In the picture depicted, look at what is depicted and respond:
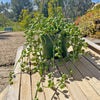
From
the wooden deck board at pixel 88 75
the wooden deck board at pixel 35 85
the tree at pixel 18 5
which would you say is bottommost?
the wooden deck board at pixel 35 85

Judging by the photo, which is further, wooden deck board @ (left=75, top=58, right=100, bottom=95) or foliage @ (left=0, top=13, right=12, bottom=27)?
foliage @ (left=0, top=13, right=12, bottom=27)

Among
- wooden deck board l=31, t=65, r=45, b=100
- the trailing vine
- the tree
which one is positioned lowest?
wooden deck board l=31, t=65, r=45, b=100

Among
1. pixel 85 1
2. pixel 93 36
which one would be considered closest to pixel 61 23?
pixel 93 36

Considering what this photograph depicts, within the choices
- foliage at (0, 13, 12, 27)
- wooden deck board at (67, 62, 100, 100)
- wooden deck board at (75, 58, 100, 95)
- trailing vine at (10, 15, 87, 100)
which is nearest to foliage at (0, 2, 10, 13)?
foliage at (0, 13, 12, 27)

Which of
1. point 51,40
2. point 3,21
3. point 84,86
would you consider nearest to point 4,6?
point 3,21

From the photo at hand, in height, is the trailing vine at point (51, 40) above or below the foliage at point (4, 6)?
below

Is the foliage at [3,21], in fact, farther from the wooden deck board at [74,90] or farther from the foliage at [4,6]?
the foliage at [4,6]

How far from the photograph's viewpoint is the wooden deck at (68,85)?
2.75ft

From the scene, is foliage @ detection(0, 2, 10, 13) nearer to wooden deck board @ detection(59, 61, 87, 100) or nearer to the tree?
the tree

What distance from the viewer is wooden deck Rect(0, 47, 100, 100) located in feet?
2.75

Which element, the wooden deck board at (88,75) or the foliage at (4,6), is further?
the foliage at (4,6)

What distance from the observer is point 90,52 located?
5.47 feet

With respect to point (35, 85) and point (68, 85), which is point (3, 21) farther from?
point (68, 85)

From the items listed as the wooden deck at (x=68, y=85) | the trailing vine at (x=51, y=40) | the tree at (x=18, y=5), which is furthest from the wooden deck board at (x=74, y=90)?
the tree at (x=18, y=5)
